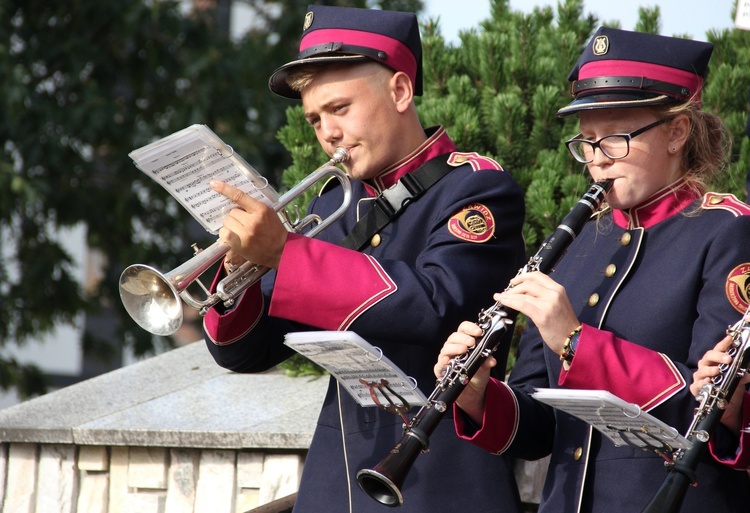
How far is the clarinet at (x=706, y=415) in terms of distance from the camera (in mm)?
2461

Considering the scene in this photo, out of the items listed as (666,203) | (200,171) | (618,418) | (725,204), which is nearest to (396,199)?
(200,171)

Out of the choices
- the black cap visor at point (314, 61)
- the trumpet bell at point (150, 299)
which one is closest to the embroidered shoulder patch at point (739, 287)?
the black cap visor at point (314, 61)

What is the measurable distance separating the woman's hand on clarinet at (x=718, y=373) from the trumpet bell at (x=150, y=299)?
133cm

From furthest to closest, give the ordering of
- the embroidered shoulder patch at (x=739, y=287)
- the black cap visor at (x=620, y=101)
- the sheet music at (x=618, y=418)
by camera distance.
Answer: the black cap visor at (x=620, y=101), the embroidered shoulder patch at (x=739, y=287), the sheet music at (x=618, y=418)

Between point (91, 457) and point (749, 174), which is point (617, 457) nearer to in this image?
point (749, 174)

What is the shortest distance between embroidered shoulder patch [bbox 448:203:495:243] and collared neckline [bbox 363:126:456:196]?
28 centimetres

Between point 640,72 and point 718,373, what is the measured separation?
86 cm

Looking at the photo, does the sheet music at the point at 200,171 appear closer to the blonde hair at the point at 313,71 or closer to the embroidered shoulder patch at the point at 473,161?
the blonde hair at the point at 313,71

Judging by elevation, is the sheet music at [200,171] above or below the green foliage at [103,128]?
above

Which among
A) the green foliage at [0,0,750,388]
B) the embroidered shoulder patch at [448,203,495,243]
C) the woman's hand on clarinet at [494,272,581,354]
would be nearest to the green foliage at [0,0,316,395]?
the green foliage at [0,0,750,388]

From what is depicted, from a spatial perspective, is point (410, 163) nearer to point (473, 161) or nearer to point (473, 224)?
point (473, 161)

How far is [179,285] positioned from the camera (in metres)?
3.08

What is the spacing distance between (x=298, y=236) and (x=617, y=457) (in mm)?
944

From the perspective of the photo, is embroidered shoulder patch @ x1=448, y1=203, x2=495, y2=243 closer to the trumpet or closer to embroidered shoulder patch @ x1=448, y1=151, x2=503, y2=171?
embroidered shoulder patch @ x1=448, y1=151, x2=503, y2=171
